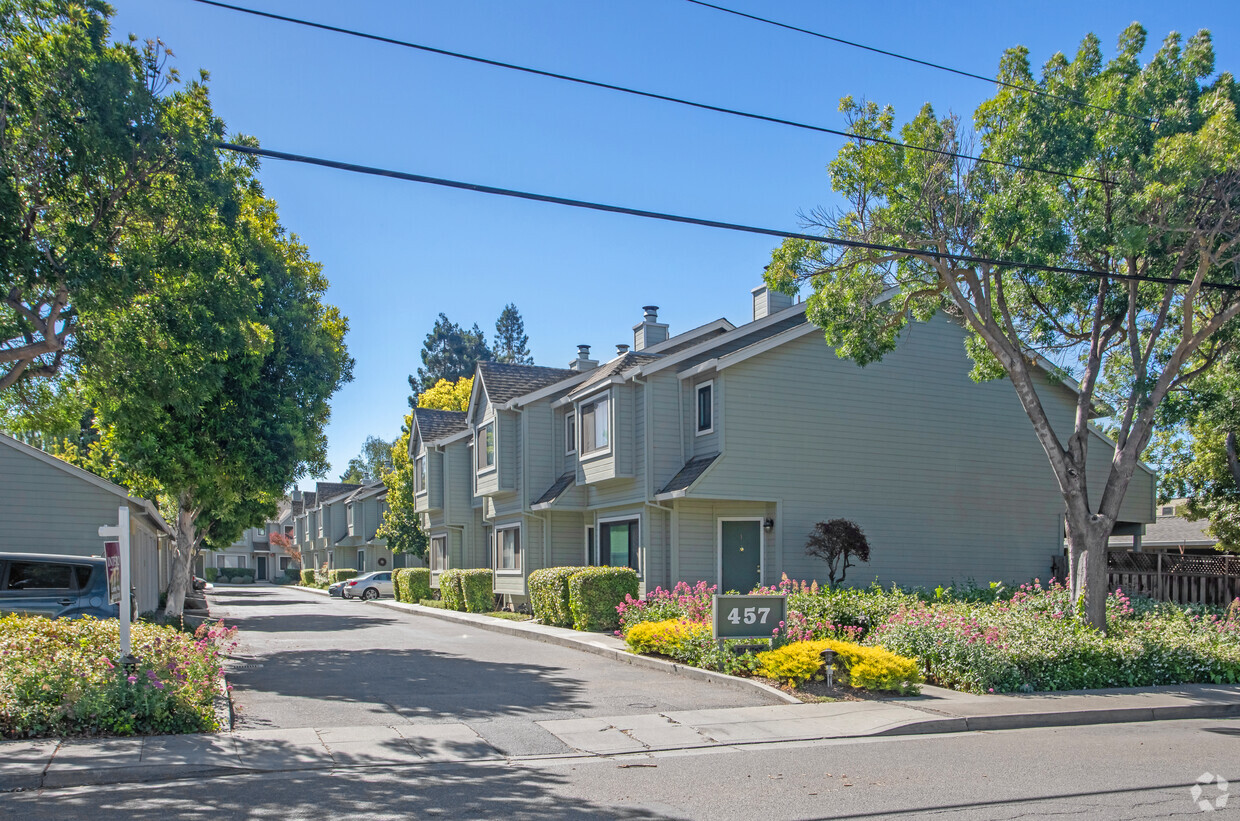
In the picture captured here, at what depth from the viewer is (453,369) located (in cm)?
8088

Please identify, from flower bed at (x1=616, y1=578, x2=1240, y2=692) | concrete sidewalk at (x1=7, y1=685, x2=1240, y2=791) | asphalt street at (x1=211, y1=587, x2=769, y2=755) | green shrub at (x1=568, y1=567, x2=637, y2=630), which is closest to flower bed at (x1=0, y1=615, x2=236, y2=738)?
concrete sidewalk at (x1=7, y1=685, x2=1240, y2=791)

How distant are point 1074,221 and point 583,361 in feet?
66.6

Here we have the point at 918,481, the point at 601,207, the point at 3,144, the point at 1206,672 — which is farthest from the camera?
the point at 918,481

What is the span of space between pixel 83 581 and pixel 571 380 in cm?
1606

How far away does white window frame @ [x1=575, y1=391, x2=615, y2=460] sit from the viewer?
954 inches

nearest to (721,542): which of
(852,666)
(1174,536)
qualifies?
(852,666)

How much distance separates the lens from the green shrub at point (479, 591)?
3098cm

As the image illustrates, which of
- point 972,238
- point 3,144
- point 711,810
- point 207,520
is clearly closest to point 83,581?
point 3,144

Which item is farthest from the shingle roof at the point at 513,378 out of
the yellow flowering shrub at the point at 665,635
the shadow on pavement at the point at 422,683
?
the yellow flowering shrub at the point at 665,635

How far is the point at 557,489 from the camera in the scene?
91.1ft

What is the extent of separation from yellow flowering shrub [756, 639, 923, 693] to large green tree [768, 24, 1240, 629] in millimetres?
4834

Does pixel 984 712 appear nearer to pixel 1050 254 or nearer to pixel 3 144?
pixel 1050 254

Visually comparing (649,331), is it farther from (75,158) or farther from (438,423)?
(75,158)

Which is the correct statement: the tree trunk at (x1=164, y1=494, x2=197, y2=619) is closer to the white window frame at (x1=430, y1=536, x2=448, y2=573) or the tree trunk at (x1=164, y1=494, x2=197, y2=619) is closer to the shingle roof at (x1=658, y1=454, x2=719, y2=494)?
the white window frame at (x1=430, y1=536, x2=448, y2=573)
